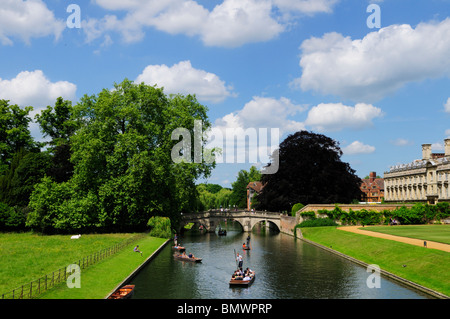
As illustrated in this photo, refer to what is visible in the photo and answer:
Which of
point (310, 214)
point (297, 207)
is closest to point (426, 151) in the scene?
point (297, 207)

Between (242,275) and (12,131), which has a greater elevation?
(12,131)

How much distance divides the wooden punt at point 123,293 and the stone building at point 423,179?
252 feet

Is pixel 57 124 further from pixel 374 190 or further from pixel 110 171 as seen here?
pixel 374 190

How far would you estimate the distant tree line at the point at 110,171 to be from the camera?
6003 cm

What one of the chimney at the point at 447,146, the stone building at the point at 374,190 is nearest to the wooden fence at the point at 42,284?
the chimney at the point at 447,146

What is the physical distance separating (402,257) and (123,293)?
25928 mm

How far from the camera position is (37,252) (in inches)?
1708

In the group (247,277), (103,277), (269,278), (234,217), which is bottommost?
(269,278)

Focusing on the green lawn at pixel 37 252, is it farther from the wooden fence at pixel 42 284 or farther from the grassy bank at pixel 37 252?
the wooden fence at pixel 42 284

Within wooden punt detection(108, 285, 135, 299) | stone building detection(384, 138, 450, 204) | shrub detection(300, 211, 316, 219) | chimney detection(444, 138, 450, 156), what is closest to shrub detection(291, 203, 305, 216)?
shrub detection(300, 211, 316, 219)

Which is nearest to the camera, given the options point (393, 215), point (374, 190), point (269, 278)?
point (269, 278)
